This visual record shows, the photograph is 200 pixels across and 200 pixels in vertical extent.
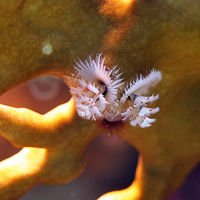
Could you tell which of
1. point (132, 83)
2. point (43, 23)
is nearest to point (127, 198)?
point (132, 83)

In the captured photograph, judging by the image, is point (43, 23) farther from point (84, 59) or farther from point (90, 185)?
point (90, 185)

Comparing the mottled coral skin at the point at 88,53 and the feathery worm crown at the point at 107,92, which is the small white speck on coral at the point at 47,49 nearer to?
the mottled coral skin at the point at 88,53

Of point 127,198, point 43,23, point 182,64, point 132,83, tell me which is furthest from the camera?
point 127,198

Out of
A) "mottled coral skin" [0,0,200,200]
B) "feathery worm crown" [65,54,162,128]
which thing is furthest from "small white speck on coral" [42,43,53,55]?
"feathery worm crown" [65,54,162,128]

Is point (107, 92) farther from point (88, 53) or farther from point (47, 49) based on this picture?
point (47, 49)

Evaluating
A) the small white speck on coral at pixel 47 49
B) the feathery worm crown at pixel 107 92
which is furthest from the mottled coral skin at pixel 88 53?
the feathery worm crown at pixel 107 92

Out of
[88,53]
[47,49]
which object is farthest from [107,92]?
[47,49]
